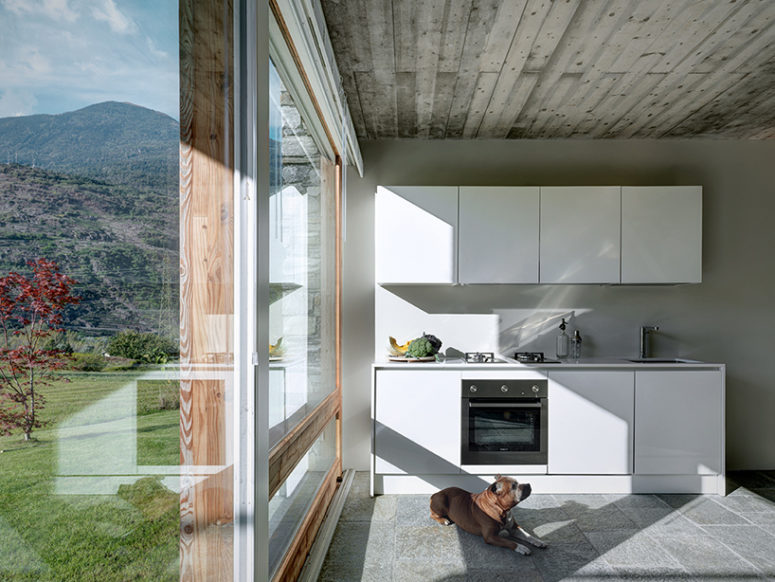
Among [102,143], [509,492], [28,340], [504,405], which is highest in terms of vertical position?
[102,143]

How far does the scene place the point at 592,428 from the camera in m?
3.73

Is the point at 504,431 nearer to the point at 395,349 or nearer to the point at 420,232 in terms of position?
the point at 395,349

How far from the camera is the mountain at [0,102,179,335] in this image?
26.0 inches

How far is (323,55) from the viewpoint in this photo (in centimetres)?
240

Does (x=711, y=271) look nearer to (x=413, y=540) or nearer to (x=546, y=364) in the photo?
(x=546, y=364)

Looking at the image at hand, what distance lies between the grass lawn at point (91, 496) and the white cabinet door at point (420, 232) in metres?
2.95

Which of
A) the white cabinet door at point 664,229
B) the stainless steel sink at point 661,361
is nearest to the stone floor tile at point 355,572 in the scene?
the stainless steel sink at point 661,361

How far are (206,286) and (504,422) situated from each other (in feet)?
9.63

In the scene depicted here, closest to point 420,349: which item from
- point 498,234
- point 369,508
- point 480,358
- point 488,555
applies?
point 480,358

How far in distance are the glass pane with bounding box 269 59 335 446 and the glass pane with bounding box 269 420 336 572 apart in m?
0.26

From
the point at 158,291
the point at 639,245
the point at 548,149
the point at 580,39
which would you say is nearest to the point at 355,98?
the point at 580,39

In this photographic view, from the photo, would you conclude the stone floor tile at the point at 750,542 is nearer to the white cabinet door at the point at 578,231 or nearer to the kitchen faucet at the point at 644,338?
the kitchen faucet at the point at 644,338

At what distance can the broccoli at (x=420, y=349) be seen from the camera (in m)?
3.88

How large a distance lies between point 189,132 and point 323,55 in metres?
1.42
